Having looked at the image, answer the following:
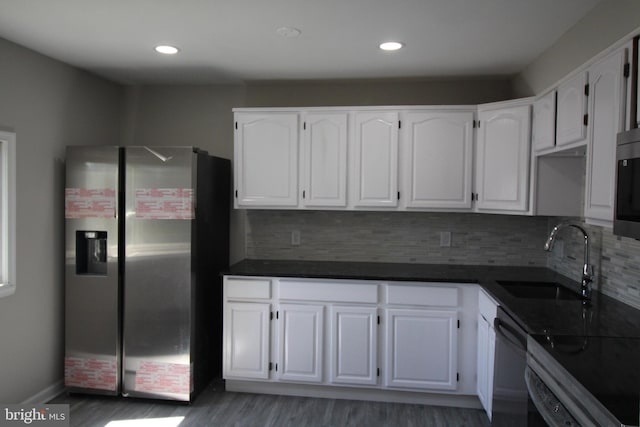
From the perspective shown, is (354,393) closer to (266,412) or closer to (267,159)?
(266,412)

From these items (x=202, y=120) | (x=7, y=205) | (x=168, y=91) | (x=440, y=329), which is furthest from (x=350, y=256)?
Result: (x=7, y=205)

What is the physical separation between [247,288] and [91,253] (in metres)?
1.14

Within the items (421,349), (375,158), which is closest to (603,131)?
(375,158)

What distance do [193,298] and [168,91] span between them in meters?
1.87

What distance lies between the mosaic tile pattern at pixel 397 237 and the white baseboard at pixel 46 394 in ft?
5.42

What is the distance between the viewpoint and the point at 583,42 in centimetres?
229

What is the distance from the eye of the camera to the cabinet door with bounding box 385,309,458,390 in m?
2.94

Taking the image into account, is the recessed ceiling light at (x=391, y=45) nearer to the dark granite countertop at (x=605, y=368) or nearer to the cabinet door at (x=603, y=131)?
the cabinet door at (x=603, y=131)

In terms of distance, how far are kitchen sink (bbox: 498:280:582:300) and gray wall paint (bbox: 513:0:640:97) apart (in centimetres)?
124

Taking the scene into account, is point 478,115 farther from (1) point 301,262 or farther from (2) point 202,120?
(2) point 202,120

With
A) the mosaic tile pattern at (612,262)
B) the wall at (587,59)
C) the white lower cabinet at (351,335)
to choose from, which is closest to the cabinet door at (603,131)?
the wall at (587,59)

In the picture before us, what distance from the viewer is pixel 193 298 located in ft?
9.78

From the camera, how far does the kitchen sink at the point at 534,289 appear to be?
275 cm

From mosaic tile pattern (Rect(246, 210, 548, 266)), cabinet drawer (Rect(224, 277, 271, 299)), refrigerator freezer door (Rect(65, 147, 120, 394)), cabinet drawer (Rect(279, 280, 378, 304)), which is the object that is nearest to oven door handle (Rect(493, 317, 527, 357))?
cabinet drawer (Rect(279, 280, 378, 304))
